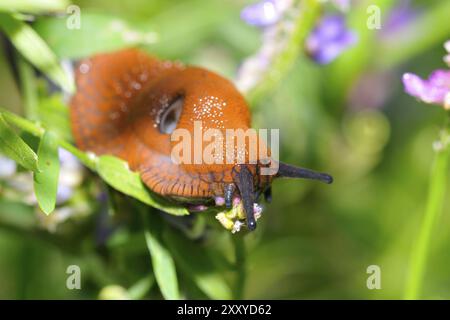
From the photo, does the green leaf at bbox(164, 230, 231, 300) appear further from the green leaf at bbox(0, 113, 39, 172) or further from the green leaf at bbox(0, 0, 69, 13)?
the green leaf at bbox(0, 0, 69, 13)

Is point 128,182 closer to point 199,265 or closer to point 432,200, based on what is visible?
point 199,265

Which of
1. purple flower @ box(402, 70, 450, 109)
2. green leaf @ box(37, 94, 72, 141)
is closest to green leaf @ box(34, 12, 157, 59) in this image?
→ green leaf @ box(37, 94, 72, 141)

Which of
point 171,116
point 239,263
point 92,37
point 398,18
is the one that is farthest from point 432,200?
point 398,18

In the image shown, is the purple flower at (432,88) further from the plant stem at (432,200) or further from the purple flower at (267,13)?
the purple flower at (267,13)

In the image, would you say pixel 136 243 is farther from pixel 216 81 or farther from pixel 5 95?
pixel 5 95

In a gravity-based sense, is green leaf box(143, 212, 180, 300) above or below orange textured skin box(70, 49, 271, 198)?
below

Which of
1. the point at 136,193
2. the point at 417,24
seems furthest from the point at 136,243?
the point at 417,24
